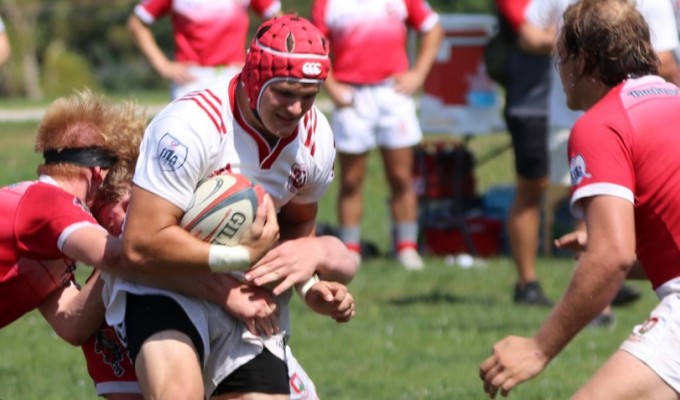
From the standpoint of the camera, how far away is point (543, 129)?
366 inches

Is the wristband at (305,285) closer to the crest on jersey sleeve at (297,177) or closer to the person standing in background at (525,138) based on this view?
the crest on jersey sleeve at (297,177)

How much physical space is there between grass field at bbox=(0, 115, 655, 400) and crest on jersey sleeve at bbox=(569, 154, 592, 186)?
2.47 metres

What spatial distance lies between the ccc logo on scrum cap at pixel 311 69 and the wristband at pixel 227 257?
600 mm

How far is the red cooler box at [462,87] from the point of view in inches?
489

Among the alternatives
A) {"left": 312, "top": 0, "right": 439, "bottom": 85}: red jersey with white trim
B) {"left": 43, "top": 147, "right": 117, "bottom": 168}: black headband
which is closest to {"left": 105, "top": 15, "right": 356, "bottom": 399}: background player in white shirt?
{"left": 43, "top": 147, "right": 117, "bottom": 168}: black headband

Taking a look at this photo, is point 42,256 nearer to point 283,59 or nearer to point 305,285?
point 305,285

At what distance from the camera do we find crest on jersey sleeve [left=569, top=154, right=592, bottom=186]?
4.14m

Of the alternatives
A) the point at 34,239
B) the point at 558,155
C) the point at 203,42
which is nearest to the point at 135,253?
the point at 34,239

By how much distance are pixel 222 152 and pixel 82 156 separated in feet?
2.00

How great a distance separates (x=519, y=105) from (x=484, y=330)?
1.89m

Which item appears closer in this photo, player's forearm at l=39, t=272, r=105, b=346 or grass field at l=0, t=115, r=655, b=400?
player's forearm at l=39, t=272, r=105, b=346

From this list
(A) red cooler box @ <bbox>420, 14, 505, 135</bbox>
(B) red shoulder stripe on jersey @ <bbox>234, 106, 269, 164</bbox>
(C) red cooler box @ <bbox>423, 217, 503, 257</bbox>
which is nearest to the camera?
(B) red shoulder stripe on jersey @ <bbox>234, 106, 269, 164</bbox>

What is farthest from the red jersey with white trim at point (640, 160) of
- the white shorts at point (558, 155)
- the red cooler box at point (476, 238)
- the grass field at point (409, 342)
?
the red cooler box at point (476, 238)

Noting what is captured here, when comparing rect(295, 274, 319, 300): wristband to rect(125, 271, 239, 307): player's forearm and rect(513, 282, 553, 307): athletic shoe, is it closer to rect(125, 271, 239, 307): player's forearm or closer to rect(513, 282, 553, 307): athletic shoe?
rect(125, 271, 239, 307): player's forearm
